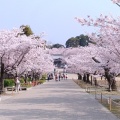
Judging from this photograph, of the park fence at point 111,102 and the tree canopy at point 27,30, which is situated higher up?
the tree canopy at point 27,30

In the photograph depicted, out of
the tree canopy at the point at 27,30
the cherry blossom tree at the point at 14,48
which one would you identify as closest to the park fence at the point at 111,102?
the cherry blossom tree at the point at 14,48

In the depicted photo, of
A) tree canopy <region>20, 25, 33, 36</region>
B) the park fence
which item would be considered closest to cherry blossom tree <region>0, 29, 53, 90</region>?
the park fence

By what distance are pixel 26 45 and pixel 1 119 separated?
1792 cm

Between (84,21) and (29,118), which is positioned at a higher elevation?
(84,21)

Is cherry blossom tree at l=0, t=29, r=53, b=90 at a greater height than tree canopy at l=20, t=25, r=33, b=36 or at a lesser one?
lesser

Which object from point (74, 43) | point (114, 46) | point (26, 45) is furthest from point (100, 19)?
point (74, 43)

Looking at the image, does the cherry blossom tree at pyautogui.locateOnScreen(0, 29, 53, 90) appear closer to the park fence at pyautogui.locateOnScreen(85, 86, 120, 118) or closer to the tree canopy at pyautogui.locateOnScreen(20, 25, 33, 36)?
the park fence at pyautogui.locateOnScreen(85, 86, 120, 118)

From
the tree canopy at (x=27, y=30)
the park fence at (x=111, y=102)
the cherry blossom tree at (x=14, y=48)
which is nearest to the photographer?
the park fence at (x=111, y=102)

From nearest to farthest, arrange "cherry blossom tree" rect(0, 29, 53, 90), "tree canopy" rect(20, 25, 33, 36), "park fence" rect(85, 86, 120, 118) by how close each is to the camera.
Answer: "park fence" rect(85, 86, 120, 118)
"cherry blossom tree" rect(0, 29, 53, 90)
"tree canopy" rect(20, 25, 33, 36)

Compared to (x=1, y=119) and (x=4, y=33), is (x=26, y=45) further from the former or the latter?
(x=1, y=119)

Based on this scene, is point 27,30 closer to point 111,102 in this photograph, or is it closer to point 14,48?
point 14,48

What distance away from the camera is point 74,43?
6137 inches

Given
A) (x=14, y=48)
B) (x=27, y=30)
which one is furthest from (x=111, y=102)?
(x=27, y=30)

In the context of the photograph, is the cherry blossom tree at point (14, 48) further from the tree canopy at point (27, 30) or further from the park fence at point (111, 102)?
the tree canopy at point (27, 30)
